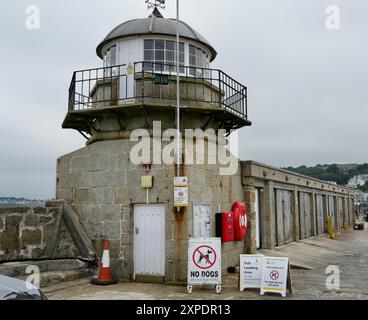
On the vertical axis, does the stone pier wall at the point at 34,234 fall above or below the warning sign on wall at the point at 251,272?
above

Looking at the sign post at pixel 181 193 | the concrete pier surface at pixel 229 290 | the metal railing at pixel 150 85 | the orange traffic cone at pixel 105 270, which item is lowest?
the concrete pier surface at pixel 229 290

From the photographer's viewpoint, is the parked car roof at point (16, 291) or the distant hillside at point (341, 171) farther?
the distant hillside at point (341, 171)

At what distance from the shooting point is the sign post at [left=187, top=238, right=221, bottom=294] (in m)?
9.34

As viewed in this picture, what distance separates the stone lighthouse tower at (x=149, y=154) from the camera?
10484 mm

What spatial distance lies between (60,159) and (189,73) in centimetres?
497

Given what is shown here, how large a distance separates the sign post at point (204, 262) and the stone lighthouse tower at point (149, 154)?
694 millimetres

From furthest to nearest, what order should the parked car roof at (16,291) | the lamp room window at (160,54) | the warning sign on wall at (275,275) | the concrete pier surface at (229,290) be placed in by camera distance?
the lamp room window at (160,54) < the warning sign on wall at (275,275) < the concrete pier surface at (229,290) < the parked car roof at (16,291)

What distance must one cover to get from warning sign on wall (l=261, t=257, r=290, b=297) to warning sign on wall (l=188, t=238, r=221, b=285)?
3.54 ft

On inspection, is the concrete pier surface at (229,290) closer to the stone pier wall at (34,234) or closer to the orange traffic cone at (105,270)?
the orange traffic cone at (105,270)

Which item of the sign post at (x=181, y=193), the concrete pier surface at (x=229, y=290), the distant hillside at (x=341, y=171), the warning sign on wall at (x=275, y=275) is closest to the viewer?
the concrete pier surface at (x=229, y=290)

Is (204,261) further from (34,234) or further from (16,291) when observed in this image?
(34,234)

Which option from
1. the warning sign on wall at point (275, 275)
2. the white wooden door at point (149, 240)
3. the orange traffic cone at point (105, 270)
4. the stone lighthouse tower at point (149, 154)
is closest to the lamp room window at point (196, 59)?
the stone lighthouse tower at point (149, 154)

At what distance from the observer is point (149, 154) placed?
10797 mm

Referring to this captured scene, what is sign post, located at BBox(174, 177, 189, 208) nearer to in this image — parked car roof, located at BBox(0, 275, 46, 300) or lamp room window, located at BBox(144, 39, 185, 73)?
lamp room window, located at BBox(144, 39, 185, 73)
